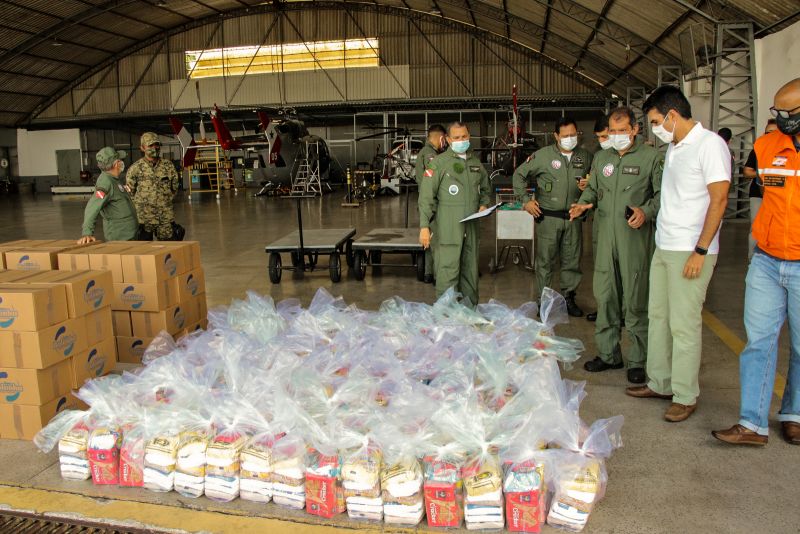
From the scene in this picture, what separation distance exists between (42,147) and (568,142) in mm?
30677

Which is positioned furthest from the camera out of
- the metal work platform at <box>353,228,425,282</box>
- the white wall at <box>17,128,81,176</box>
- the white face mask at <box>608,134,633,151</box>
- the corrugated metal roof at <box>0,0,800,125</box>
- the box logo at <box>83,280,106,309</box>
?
the white wall at <box>17,128,81,176</box>

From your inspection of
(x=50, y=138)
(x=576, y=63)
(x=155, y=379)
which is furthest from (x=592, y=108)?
(x=50, y=138)

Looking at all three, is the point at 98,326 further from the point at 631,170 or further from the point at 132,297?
the point at 631,170

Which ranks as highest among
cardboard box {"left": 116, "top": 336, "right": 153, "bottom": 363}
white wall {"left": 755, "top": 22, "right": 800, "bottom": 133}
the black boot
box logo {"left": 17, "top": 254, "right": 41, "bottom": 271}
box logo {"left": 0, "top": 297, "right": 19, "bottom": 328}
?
white wall {"left": 755, "top": 22, "right": 800, "bottom": 133}

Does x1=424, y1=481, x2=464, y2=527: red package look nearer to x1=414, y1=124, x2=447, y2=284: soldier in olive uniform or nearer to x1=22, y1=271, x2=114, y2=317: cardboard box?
x1=22, y1=271, x2=114, y2=317: cardboard box

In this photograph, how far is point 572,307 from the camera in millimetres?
5234

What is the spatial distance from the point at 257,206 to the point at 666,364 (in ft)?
50.2

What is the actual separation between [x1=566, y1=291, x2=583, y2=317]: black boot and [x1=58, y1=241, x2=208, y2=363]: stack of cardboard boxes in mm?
3325

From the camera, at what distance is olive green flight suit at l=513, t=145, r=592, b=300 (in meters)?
5.01

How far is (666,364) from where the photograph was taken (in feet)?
10.5

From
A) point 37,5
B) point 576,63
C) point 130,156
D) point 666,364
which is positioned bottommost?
point 666,364

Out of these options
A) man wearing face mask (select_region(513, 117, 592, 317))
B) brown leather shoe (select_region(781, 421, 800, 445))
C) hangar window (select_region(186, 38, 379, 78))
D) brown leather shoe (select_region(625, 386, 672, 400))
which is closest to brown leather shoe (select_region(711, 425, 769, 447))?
brown leather shoe (select_region(781, 421, 800, 445))

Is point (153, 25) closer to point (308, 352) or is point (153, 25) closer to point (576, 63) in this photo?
point (576, 63)

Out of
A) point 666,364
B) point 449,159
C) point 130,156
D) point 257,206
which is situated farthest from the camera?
point 130,156
